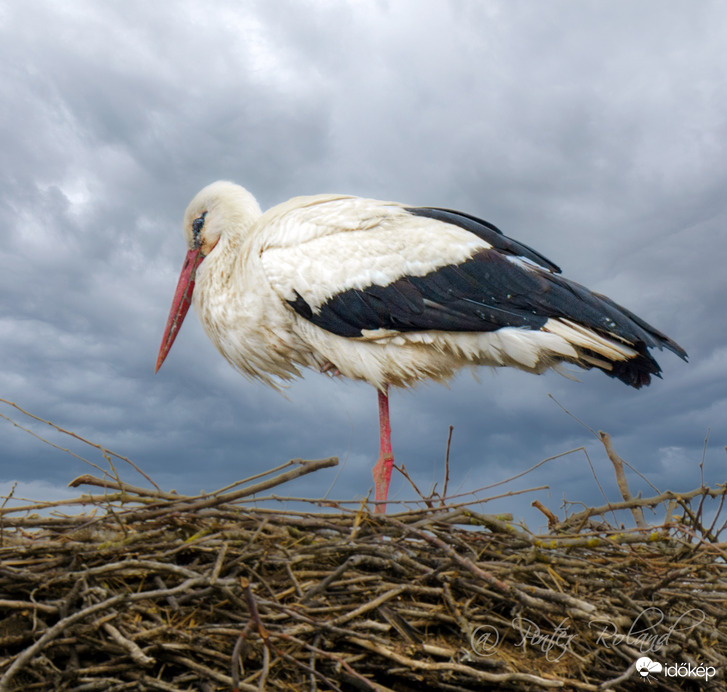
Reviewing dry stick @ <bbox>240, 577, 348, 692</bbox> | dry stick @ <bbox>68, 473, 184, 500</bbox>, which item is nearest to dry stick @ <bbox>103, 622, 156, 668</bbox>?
dry stick @ <bbox>240, 577, 348, 692</bbox>

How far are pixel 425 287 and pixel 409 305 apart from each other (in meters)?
0.14

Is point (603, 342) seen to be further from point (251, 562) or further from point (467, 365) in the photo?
point (251, 562)

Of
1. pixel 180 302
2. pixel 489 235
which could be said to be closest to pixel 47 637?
pixel 489 235

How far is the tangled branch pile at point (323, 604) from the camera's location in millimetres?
1833

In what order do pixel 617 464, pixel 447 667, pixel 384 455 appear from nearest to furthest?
1. pixel 447 667
2. pixel 617 464
3. pixel 384 455

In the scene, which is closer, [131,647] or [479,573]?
[131,647]

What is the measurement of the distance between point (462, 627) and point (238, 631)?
2.10ft

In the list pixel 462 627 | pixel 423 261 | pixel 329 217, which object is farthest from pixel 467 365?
pixel 462 627

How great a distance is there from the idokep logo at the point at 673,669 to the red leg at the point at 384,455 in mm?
1986

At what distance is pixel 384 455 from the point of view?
403 cm

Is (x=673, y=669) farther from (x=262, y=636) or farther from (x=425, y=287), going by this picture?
(x=425, y=287)

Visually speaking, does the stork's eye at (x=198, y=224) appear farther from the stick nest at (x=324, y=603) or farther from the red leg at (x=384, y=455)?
the stick nest at (x=324, y=603)

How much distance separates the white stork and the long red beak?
0.83 m

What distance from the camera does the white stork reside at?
3.68m
